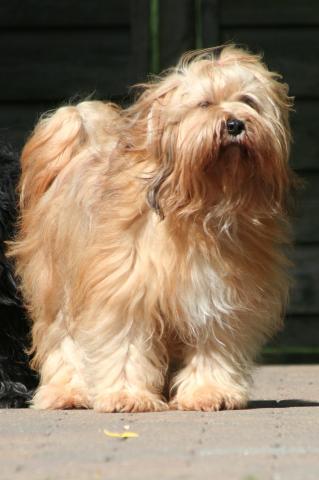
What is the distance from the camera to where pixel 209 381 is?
5.96m

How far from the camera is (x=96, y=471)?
445cm

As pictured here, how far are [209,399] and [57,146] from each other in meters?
1.39

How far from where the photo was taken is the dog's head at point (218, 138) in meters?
5.60

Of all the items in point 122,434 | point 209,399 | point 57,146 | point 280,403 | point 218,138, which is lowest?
point 280,403

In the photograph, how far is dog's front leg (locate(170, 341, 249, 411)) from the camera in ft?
19.4

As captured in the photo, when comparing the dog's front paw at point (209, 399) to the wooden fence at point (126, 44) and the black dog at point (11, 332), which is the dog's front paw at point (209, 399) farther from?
the wooden fence at point (126, 44)

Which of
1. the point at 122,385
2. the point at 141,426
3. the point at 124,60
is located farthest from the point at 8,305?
the point at 124,60

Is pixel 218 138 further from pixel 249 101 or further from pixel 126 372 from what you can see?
pixel 126 372

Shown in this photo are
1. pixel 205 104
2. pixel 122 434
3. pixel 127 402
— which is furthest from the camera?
pixel 127 402

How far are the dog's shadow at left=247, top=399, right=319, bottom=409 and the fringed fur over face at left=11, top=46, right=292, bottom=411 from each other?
0.27 metres

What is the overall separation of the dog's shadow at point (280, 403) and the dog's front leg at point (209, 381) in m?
0.22

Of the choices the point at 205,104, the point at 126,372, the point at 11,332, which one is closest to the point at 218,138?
the point at 205,104

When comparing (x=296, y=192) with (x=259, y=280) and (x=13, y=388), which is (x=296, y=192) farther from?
(x=13, y=388)

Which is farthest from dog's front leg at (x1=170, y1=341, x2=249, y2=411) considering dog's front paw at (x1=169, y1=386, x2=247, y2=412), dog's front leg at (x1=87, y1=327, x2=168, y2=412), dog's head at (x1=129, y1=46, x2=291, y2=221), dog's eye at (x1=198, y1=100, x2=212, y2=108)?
dog's eye at (x1=198, y1=100, x2=212, y2=108)
